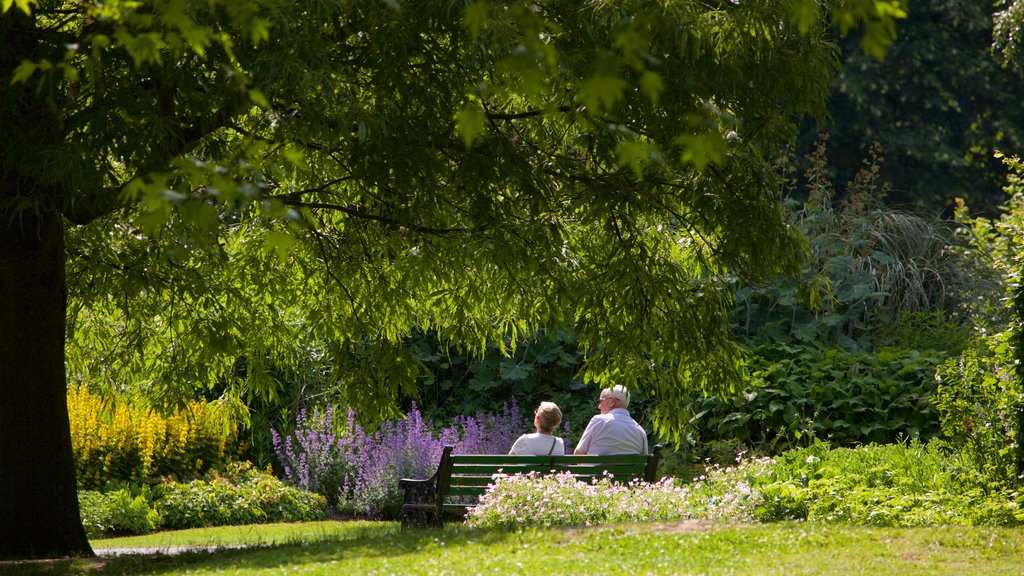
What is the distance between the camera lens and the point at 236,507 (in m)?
11.6

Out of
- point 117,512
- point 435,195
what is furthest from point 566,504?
point 117,512

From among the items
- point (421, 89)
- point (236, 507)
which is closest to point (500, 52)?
point (421, 89)

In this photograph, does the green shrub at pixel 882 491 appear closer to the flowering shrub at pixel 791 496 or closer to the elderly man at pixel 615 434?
the flowering shrub at pixel 791 496

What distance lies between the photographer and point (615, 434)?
9.67 meters

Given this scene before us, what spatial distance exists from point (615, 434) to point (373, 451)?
348 centimetres

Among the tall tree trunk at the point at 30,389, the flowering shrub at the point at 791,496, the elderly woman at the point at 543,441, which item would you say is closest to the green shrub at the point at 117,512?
the tall tree trunk at the point at 30,389

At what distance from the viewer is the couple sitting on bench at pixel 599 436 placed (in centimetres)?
965

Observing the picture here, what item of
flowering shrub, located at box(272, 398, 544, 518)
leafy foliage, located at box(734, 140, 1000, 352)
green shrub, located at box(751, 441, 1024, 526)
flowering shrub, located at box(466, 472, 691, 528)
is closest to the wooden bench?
flowering shrub, located at box(466, 472, 691, 528)

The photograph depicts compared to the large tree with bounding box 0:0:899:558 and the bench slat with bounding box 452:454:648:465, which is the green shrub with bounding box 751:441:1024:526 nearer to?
the large tree with bounding box 0:0:899:558

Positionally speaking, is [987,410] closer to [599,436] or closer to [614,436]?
[614,436]

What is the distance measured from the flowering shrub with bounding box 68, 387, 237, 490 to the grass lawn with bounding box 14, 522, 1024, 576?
4.42m

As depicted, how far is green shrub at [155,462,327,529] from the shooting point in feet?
36.9

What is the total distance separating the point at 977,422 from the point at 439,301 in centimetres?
356

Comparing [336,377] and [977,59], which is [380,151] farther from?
[977,59]
